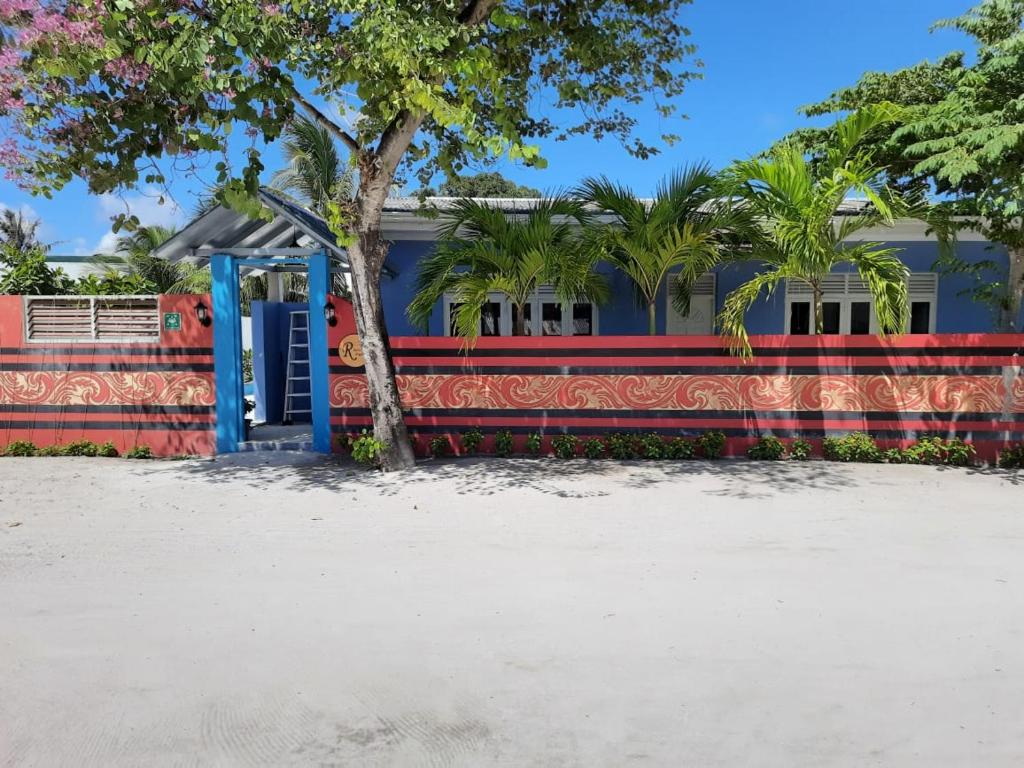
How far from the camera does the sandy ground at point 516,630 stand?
2.74 meters

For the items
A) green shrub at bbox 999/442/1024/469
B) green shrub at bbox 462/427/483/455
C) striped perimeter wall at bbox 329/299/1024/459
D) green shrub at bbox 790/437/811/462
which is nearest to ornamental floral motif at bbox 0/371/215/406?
striped perimeter wall at bbox 329/299/1024/459

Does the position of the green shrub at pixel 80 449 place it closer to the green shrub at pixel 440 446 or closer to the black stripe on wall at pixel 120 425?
the black stripe on wall at pixel 120 425

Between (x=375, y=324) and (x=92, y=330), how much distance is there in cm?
396

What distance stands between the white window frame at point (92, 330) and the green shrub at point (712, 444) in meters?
6.81

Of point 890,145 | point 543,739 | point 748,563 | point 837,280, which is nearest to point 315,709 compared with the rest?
point 543,739

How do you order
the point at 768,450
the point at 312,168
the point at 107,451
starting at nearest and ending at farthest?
the point at 768,450 → the point at 107,451 → the point at 312,168

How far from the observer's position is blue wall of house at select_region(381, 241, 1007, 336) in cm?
1121

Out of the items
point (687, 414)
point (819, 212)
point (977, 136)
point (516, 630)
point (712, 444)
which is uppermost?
point (977, 136)

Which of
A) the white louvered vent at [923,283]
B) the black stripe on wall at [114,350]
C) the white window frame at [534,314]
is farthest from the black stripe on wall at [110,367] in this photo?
the white louvered vent at [923,283]

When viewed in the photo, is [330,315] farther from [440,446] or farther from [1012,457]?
[1012,457]

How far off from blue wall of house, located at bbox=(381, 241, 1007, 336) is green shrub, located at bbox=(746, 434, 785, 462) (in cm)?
373

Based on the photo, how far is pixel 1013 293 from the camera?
8.57 meters

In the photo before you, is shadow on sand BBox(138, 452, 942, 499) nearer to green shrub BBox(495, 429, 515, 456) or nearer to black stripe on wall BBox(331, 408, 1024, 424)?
green shrub BBox(495, 429, 515, 456)

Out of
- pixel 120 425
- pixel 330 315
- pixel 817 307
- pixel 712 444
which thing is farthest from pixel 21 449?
pixel 817 307
